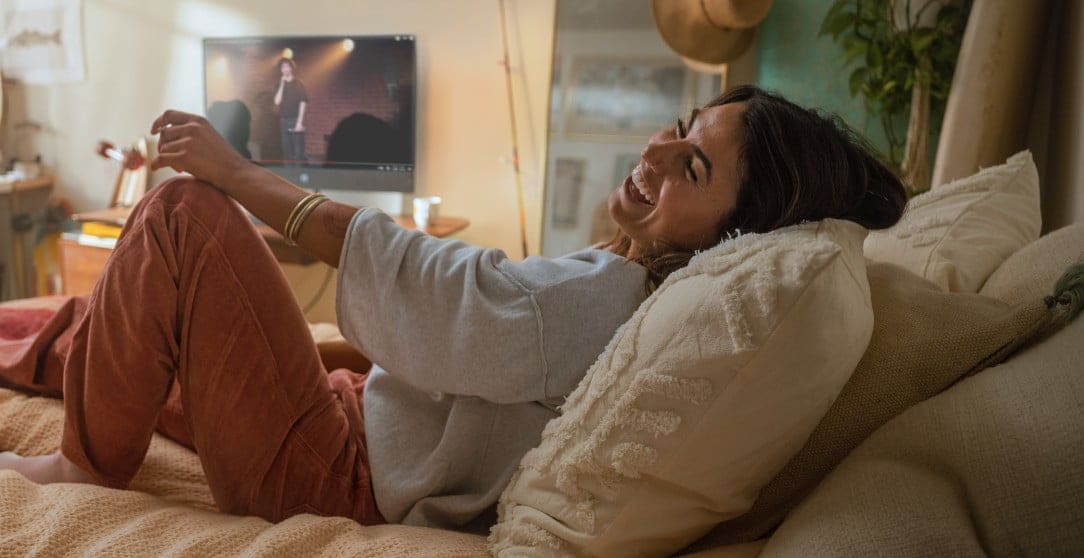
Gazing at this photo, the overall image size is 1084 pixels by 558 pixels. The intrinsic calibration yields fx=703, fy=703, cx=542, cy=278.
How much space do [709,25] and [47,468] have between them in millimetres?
2112

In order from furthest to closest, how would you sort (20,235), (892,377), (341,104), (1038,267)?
(20,235) → (341,104) → (1038,267) → (892,377)

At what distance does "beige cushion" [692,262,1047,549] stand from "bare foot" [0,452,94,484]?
2.80 ft

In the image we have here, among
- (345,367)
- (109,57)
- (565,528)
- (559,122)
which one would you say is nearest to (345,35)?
(559,122)

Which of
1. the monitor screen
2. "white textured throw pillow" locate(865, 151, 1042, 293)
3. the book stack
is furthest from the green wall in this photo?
the book stack

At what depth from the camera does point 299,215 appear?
3.11 feet

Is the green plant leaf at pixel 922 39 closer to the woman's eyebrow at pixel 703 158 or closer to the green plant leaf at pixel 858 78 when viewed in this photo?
the green plant leaf at pixel 858 78

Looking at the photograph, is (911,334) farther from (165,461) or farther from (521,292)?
(165,461)

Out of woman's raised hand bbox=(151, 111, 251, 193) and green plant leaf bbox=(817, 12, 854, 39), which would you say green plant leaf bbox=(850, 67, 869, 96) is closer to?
green plant leaf bbox=(817, 12, 854, 39)

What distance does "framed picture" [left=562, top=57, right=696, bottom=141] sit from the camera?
2637mm

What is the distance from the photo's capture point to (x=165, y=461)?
1097 millimetres

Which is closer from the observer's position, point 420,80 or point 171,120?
point 171,120

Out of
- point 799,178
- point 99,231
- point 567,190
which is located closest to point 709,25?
point 567,190

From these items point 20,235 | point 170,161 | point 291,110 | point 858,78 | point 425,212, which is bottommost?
point 20,235

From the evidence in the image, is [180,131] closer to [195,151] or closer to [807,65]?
[195,151]
